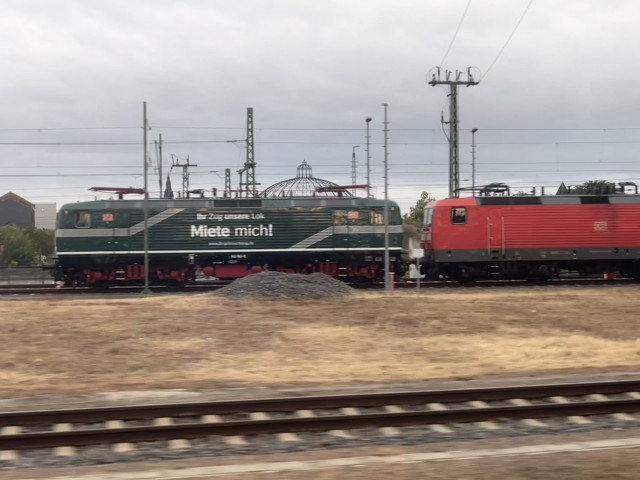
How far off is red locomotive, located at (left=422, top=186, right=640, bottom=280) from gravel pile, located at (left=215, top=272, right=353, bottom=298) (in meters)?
7.08

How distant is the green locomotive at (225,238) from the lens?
29.0m

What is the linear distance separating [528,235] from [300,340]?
54.5 ft

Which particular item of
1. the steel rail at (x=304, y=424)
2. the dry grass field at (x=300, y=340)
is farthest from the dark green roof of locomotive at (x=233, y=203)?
the steel rail at (x=304, y=424)

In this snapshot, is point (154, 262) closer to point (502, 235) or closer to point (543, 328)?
point (502, 235)

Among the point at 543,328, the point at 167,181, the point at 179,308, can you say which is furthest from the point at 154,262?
the point at 167,181

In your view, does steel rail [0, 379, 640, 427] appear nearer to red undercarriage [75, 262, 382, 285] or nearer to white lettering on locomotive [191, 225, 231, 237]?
red undercarriage [75, 262, 382, 285]

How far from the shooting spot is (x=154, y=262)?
29500 mm

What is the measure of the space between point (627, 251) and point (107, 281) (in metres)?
23.9

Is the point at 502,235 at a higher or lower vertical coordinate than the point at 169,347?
higher

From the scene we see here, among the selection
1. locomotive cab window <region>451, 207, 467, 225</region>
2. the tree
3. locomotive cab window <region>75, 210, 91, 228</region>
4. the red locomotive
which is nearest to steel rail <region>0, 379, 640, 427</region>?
the red locomotive

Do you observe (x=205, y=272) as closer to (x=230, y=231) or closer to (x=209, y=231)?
(x=209, y=231)

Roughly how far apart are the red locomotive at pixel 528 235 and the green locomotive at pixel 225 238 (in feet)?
7.53

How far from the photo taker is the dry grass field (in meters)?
12.0

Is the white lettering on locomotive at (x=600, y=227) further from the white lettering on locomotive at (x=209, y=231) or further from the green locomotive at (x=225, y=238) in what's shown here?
the white lettering on locomotive at (x=209, y=231)
